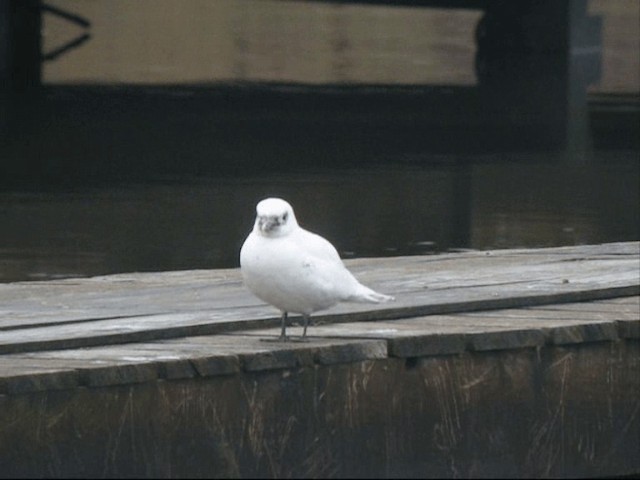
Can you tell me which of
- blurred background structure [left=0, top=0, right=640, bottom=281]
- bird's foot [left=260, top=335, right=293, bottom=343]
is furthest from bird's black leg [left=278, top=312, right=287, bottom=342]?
blurred background structure [left=0, top=0, right=640, bottom=281]

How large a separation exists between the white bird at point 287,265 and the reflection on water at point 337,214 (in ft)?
22.8

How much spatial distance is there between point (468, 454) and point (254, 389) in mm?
769

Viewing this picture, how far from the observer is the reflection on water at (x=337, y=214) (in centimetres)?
1354

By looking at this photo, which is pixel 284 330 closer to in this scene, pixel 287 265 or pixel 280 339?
pixel 280 339

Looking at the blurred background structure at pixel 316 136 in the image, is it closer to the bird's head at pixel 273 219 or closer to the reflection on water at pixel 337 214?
the reflection on water at pixel 337 214

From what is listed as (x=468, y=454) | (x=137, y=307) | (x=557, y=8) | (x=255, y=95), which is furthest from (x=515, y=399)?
(x=557, y=8)

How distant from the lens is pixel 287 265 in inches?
211

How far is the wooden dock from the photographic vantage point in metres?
5.23

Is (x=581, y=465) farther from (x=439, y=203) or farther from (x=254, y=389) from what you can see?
(x=439, y=203)

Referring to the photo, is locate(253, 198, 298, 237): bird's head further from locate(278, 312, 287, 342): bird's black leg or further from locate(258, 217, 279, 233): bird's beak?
locate(278, 312, 287, 342): bird's black leg

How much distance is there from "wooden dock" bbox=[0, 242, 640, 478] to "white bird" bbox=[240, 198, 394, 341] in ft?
0.55

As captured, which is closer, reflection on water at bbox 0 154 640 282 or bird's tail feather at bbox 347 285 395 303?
bird's tail feather at bbox 347 285 395 303

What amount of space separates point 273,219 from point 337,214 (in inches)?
414

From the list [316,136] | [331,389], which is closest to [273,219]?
[331,389]
